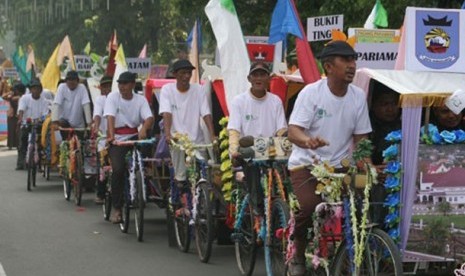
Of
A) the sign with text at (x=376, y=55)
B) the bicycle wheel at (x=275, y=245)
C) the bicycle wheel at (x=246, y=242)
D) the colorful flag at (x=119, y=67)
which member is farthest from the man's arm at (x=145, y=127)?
the bicycle wheel at (x=275, y=245)

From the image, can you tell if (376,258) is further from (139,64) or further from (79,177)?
(139,64)

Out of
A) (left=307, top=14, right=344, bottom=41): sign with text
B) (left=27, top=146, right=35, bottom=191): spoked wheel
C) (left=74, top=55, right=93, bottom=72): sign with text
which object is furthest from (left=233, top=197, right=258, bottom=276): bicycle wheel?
(left=74, top=55, right=93, bottom=72): sign with text

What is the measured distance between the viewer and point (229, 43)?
11039 millimetres

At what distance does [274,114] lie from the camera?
9.32 metres

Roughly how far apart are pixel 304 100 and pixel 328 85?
0.21m

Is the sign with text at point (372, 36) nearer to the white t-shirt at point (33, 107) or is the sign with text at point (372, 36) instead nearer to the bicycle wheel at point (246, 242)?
the bicycle wheel at point (246, 242)

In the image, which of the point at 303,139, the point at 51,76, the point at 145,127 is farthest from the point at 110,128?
the point at 51,76

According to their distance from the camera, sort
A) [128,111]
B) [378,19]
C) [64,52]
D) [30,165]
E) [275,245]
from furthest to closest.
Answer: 1. [64,52]
2. [30,165]
3. [378,19]
4. [128,111]
5. [275,245]

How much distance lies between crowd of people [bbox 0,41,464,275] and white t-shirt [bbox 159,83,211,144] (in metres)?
0.01

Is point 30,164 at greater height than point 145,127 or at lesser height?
lesser

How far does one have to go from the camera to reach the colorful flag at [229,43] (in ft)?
35.6

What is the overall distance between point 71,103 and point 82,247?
16.2ft

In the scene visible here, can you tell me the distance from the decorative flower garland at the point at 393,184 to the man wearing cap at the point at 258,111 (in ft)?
5.75

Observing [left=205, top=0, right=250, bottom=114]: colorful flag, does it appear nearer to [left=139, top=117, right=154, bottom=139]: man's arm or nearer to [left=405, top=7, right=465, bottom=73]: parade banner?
[left=139, top=117, right=154, bottom=139]: man's arm
